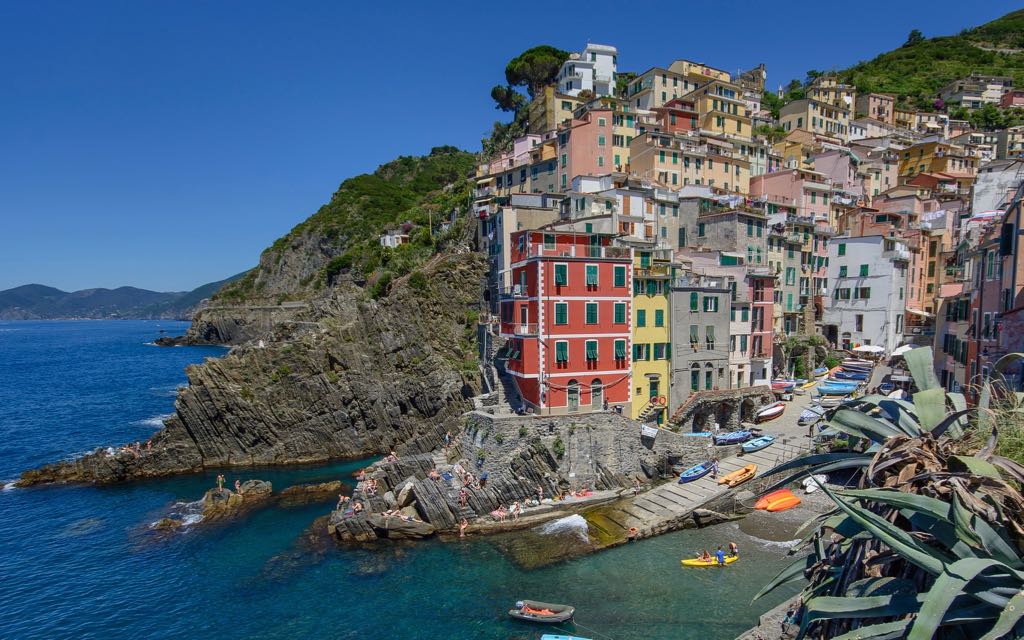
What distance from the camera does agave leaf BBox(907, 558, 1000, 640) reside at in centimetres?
496

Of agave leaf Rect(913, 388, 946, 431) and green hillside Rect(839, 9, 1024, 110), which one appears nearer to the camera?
agave leaf Rect(913, 388, 946, 431)

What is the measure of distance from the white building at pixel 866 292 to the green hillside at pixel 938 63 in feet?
269

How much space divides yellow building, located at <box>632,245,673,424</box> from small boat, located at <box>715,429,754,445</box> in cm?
404

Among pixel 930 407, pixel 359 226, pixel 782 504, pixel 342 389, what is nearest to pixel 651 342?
pixel 782 504

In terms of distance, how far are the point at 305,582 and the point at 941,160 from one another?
96179 mm

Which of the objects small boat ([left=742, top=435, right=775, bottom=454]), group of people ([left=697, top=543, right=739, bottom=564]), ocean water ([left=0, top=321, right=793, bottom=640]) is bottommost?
ocean water ([left=0, top=321, right=793, bottom=640])

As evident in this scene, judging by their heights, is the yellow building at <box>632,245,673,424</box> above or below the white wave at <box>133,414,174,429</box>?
above

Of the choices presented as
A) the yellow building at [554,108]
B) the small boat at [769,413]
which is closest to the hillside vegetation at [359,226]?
the yellow building at [554,108]

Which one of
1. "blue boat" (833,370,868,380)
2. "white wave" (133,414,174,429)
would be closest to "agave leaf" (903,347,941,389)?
"blue boat" (833,370,868,380)

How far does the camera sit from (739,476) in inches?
1272

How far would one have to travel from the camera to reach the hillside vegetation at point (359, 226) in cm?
8481

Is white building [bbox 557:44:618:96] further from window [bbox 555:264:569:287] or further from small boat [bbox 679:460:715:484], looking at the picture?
small boat [bbox 679:460:715:484]

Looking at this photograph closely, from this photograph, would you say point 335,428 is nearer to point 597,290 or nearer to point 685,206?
point 597,290

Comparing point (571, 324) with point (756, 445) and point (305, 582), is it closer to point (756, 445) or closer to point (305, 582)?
point (756, 445)
